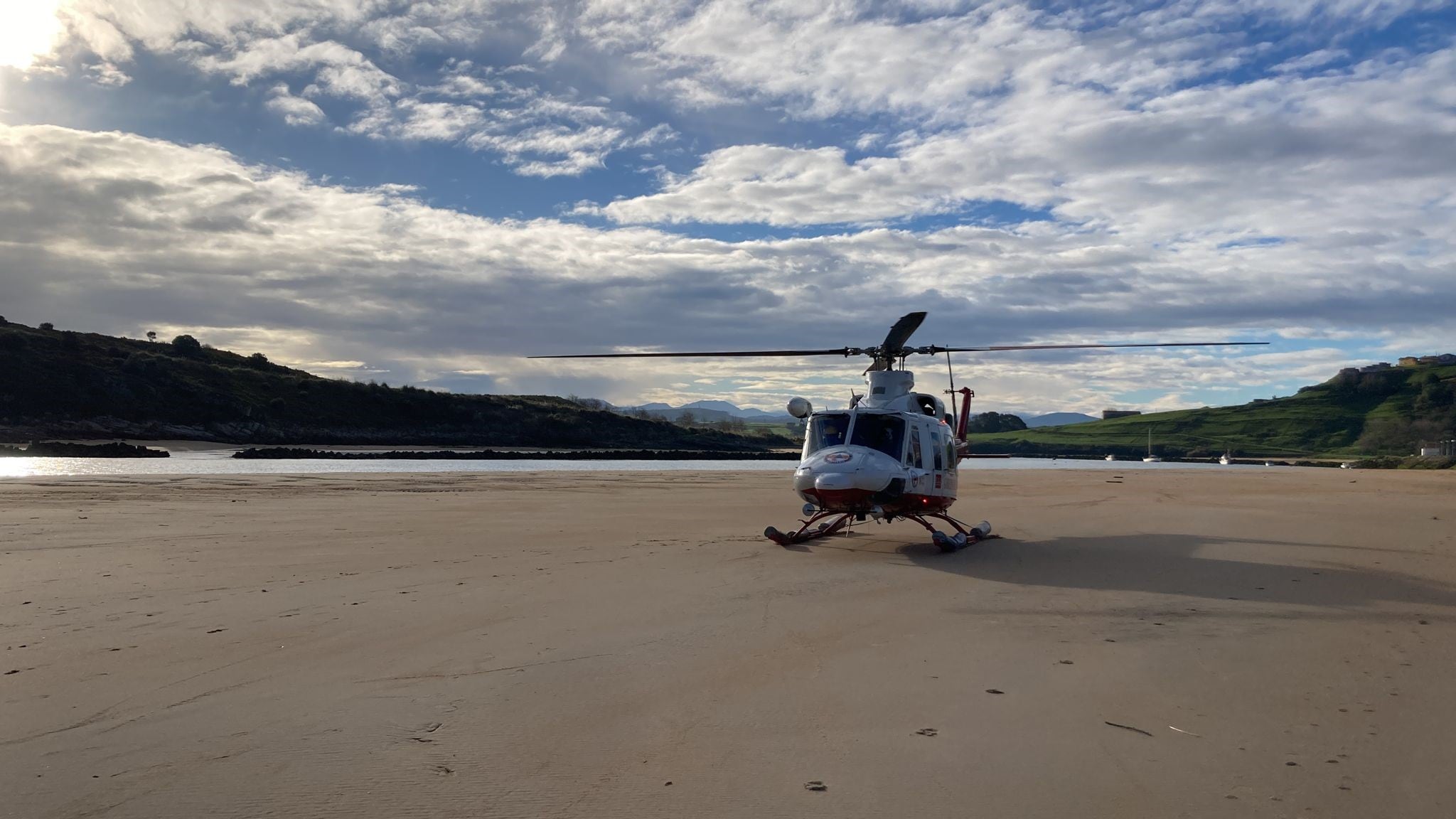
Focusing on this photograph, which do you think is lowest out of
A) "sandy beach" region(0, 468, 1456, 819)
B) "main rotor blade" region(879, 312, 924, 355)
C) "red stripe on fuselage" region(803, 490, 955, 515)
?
"sandy beach" region(0, 468, 1456, 819)

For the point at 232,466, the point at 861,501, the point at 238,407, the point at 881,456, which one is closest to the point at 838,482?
the point at 861,501

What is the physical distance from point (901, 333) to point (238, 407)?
189 feet

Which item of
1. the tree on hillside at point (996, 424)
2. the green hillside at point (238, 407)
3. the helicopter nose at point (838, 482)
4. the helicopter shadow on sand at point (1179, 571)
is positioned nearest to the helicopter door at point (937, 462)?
the helicopter shadow on sand at point (1179, 571)

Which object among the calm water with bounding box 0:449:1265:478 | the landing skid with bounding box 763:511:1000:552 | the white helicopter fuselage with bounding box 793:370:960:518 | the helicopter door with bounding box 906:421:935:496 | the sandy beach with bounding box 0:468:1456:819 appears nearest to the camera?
the sandy beach with bounding box 0:468:1456:819

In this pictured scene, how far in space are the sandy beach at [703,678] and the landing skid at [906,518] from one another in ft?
1.59

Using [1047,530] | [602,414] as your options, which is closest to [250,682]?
[1047,530]

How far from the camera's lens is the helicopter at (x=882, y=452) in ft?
44.6

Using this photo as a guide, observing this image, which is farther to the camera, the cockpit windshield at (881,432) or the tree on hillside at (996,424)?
the tree on hillside at (996,424)

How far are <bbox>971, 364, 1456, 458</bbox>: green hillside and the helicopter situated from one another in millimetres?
81117

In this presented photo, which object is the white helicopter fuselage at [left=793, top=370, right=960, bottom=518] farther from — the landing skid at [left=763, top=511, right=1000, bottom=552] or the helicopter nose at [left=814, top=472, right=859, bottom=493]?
the landing skid at [left=763, top=511, right=1000, bottom=552]

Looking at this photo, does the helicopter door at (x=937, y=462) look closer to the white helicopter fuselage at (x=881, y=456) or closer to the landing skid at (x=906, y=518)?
the white helicopter fuselage at (x=881, y=456)

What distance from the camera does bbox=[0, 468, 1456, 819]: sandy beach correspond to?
166 inches

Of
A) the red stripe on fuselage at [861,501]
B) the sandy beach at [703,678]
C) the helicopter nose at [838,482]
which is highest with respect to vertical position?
the helicopter nose at [838,482]

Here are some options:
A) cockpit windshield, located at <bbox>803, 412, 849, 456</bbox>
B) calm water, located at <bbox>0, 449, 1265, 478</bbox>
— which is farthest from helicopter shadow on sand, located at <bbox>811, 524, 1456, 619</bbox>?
calm water, located at <bbox>0, 449, 1265, 478</bbox>
